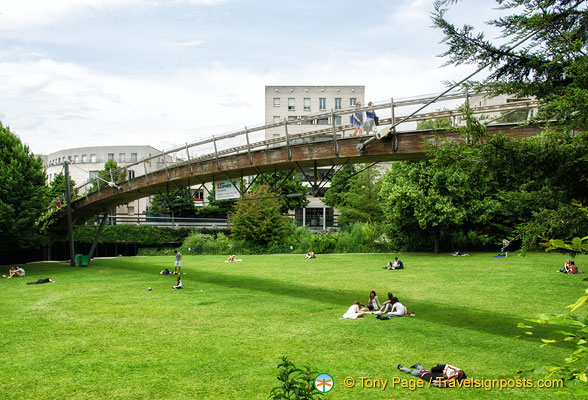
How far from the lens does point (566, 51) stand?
8.55 meters

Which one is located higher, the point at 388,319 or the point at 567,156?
the point at 567,156

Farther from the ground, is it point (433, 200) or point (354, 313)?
point (433, 200)

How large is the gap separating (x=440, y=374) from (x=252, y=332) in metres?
6.49

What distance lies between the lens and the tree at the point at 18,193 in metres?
31.1

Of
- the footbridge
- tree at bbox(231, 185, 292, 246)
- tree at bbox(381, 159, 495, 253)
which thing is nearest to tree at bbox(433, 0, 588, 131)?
the footbridge

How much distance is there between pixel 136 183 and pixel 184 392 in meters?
21.8

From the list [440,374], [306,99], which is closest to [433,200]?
[440,374]

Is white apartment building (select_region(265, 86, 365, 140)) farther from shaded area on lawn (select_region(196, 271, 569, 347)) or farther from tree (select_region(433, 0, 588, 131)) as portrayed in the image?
tree (select_region(433, 0, 588, 131))

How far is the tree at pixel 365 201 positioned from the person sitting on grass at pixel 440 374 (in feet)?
134

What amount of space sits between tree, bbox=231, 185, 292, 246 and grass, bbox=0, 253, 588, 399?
19.8 m

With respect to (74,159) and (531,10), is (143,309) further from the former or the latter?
(74,159)

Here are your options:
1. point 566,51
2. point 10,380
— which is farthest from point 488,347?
point 10,380

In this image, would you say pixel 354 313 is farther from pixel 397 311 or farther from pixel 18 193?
pixel 18 193

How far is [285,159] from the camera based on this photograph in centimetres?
2050
